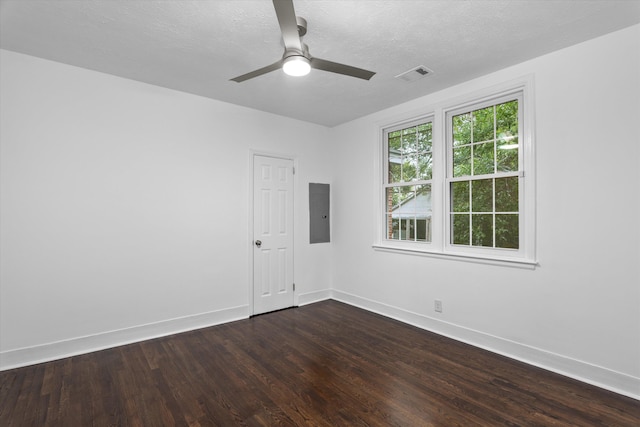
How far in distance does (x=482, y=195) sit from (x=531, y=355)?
155cm

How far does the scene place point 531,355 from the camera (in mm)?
2814

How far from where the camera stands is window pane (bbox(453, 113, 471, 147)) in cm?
343

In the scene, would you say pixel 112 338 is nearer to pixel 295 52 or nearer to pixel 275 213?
pixel 275 213

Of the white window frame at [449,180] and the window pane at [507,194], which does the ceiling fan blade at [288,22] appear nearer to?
the white window frame at [449,180]

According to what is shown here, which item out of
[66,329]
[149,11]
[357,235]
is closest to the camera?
[149,11]

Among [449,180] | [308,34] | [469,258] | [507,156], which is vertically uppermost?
[308,34]

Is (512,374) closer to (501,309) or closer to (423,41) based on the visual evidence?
(501,309)

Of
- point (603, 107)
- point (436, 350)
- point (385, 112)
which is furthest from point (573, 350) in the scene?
point (385, 112)

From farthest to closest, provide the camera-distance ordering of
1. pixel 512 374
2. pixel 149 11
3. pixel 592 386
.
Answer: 1. pixel 512 374
2. pixel 592 386
3. pixel 149 11

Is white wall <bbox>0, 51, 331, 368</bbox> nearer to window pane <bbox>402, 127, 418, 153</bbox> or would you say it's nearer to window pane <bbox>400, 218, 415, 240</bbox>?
window pane <bbox>402, 127, 418, 153</bbox>

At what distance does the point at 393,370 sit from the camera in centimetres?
271

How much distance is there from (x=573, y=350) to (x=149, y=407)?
131 inches

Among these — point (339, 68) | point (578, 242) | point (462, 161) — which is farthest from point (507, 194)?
point (339, 68)

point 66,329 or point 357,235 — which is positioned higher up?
point 357,235
